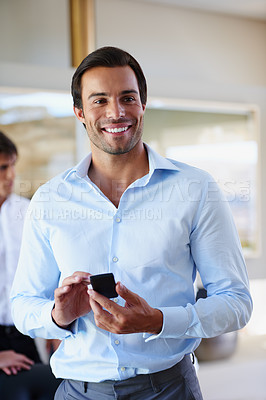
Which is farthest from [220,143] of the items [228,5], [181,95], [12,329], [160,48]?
[12,329]

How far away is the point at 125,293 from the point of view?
3.56 feet

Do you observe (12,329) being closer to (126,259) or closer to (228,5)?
(126,259)

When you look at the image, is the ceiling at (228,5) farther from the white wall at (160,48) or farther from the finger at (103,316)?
the finger at (103,316)

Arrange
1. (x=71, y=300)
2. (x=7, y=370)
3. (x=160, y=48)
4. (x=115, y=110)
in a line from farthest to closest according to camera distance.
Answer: (x=160, y=48) → (x=7, y=370) → (x=115, y=110) → (x=71, y=300)

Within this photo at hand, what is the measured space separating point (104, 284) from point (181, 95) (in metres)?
2.55

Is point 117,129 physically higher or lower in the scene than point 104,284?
higher

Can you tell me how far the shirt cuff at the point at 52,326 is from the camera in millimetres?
1284

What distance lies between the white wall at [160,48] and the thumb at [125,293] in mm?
2210

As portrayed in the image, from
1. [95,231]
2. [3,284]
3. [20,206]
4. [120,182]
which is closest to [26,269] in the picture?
[95,231]

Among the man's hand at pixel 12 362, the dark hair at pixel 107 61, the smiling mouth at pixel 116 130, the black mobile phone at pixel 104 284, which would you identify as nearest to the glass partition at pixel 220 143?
the man's hand at pixel 12 362

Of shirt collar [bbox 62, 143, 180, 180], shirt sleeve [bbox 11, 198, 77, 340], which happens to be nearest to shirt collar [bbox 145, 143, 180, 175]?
shirt collar [bbox 62, 143, 180, 180]

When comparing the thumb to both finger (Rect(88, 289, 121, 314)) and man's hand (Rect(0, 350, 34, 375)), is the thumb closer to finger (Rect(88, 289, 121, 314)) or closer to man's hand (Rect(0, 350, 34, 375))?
finger (Rect(88, 289, 121, 314))

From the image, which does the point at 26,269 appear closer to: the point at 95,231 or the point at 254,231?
the point at 95,231

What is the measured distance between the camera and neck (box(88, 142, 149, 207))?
4.69ft
